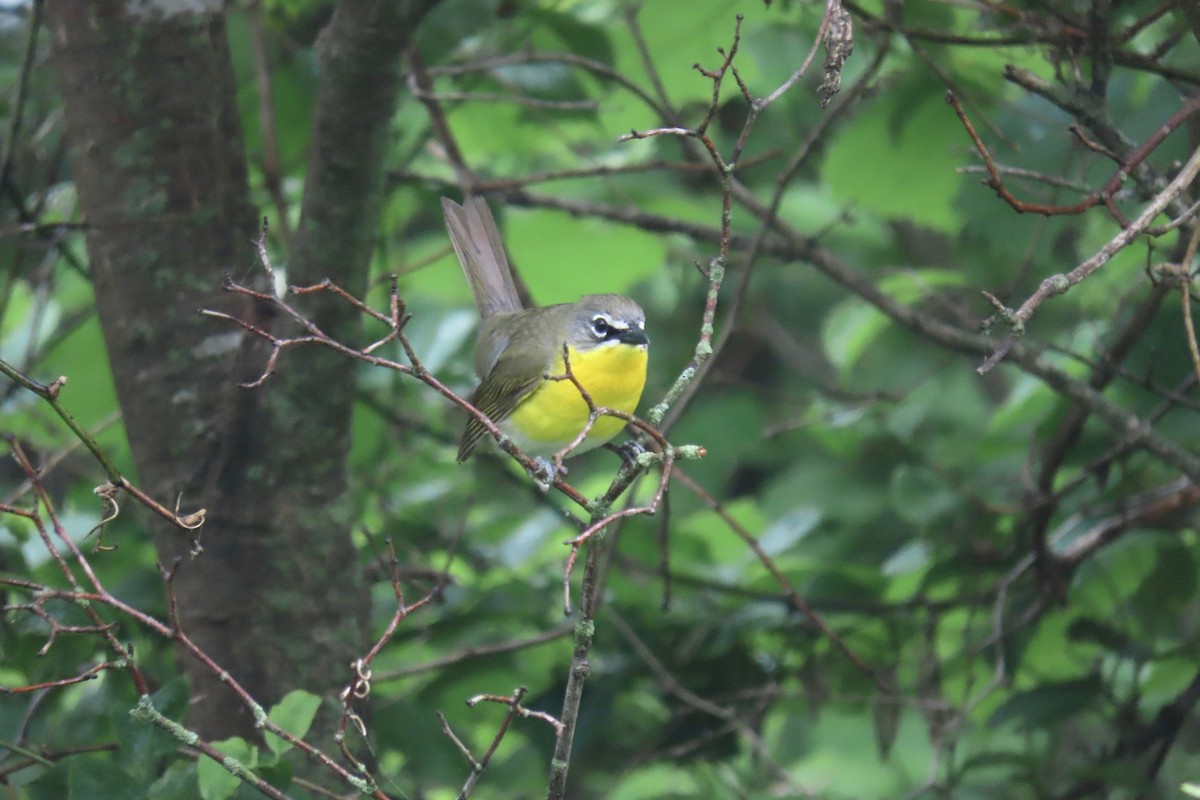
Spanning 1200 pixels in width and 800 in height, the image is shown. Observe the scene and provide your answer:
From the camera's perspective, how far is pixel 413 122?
4.02 meters

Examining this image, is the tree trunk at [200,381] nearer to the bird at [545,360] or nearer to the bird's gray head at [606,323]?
the bird at [545,360]

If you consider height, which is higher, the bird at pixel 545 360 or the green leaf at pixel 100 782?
the bird at pixel 545 360

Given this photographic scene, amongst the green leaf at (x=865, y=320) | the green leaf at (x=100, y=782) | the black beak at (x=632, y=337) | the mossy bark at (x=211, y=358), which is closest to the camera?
the green leaf at (x=100, y=782)

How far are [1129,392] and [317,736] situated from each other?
89.4 inches

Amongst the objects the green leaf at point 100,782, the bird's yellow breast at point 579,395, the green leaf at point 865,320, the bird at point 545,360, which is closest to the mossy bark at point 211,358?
the bird at point 545,360

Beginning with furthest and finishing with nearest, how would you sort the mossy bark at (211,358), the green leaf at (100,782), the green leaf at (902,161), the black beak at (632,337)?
1. the green leaf at (902,161)
2. the black beak at (632,337)
3. the mossy bark at (211,358)
4. the green leaf at (100,782)

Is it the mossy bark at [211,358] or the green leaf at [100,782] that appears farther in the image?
the mossy bark at [211,358]

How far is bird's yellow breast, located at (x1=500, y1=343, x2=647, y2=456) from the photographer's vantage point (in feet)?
10.7

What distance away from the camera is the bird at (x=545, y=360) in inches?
128

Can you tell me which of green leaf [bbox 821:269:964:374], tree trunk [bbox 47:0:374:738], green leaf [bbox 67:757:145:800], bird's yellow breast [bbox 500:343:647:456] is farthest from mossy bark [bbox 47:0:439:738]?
green leaf [bbox 821:269:964:374]

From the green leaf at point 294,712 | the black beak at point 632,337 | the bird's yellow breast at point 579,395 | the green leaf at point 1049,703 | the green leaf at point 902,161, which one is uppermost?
the green leaf at point 902,161

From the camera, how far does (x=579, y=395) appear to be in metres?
3.22

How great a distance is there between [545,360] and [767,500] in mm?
1626

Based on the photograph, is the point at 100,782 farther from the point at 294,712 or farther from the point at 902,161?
the point at 902,161
